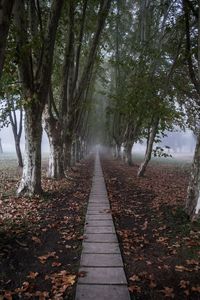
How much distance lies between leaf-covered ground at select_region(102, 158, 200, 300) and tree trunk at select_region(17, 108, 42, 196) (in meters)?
2.93

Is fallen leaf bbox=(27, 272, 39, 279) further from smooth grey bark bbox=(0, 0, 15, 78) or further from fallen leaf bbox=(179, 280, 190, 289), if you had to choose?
smooth grey bark bbox=(0, 0, 15, 78)

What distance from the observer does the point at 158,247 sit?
7.45 meters

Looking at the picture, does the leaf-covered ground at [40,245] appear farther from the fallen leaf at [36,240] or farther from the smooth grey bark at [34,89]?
A: the smooth grey bark at [34,89]

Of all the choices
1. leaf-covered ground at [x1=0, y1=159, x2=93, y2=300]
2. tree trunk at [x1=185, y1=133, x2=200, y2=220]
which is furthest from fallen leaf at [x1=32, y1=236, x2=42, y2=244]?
tree trunk at [x1=185, y1=133, x2=200, y2=220]

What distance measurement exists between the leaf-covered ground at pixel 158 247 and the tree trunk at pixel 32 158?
2.93 metres

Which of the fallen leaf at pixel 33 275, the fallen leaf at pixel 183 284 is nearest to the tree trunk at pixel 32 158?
the fallen leaf at pixel 33 275

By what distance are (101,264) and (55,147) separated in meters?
11.7

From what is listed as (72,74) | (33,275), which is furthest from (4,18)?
(72,74)

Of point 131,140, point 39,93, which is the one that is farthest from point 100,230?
point 131,140

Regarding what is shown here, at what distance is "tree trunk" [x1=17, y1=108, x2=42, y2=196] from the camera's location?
39.7 feet

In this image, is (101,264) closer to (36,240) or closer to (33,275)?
(33,275)

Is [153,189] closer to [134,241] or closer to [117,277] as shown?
[134,241]

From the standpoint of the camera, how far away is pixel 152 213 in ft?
34.0

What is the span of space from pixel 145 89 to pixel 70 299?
12.3 metres
